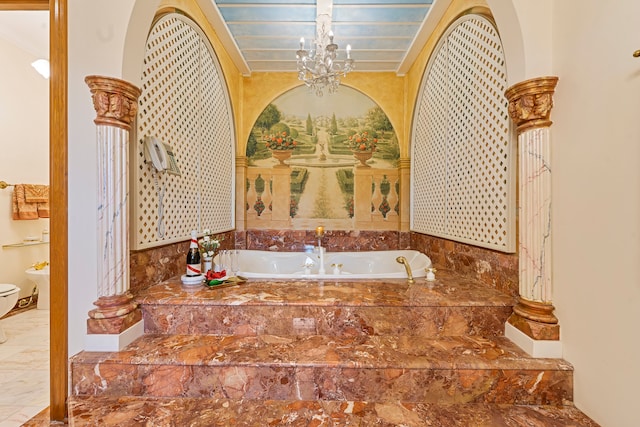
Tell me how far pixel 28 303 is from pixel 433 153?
556 cm

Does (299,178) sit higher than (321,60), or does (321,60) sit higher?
(321,60)

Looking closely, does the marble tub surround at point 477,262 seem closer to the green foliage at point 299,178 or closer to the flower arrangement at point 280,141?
the green foliage at point 299,178

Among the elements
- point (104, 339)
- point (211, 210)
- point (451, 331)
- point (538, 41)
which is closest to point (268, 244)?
point (211, 210)

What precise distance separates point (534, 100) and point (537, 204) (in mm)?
578

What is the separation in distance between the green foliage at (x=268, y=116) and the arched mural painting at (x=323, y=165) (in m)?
0.01

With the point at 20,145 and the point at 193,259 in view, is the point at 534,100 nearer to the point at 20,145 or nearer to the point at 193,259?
the point at 193,259

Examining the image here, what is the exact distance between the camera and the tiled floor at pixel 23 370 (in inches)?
69.9

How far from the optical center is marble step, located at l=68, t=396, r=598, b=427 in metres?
1.23

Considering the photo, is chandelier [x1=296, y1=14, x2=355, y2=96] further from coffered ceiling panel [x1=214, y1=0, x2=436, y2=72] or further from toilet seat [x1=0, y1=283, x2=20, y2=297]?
toilet seat [x1=0, y1=283, x2=20, y2=297]

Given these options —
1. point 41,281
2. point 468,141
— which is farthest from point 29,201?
point 468,141

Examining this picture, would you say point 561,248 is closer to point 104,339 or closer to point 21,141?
point 104,339

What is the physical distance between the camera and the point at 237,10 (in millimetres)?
2758

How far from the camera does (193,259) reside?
7.20ft

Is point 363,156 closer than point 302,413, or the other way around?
point 302,413
